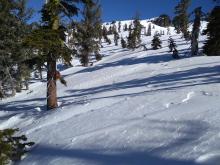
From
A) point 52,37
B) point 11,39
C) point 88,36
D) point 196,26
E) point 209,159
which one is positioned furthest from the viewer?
point 88,36

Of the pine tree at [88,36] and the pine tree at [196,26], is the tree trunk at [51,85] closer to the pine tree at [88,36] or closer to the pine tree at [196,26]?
A: the pine tree at [196,26]

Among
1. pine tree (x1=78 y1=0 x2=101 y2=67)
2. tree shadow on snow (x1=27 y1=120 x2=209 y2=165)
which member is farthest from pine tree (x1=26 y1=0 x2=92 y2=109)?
pine tree (x1=78 y1=0 x2=101 y2=67)

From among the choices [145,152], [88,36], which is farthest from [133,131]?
[88,36]

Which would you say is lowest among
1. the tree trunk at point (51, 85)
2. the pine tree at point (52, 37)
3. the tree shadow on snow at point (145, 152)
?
Result: the tree shadow on snow at point (145, 152)

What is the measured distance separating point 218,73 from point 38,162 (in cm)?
1402

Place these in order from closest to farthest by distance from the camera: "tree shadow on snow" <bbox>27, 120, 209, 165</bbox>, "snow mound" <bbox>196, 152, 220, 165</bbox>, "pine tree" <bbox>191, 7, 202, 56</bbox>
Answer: "snow mound" <bbox>196, 152, 220, 165</bbox>
"tree shadow on snow" <bbox>27, 120, 209, 165</bbox>
"pine tree" <bbox>191, 7, 202, 56</bbox>

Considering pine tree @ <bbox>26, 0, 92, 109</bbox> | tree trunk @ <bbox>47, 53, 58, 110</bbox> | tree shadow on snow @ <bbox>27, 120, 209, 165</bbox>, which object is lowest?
tree shadow on snow @ <bbox>27, 120, 209, 165</bbox>

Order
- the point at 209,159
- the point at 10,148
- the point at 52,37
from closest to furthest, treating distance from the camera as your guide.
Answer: the point at 209,159, the point at 10,148, the point at 52,37

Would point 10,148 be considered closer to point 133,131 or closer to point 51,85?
point 133,131

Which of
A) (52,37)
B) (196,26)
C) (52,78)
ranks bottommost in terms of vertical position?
(52,78)

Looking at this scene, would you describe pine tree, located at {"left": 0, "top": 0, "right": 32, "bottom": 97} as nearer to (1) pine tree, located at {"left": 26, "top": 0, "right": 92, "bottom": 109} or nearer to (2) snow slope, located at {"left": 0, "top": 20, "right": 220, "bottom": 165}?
(1) pine tree, located at {"left": 26, "top": 0, "right": 92, "bottom": 109}

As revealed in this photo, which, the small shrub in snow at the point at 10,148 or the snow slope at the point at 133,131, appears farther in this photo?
the small shrub in snow at the point at 10,148

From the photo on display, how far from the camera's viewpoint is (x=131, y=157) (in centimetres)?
930

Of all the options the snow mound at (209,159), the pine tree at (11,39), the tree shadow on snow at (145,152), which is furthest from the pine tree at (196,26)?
the snow mound at (209,159)
